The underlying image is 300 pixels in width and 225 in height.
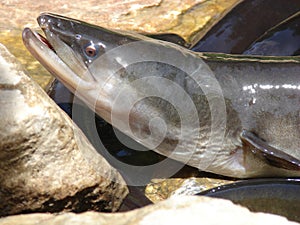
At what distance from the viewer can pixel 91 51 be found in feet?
10.8

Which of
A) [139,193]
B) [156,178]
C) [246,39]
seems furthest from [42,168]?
[246,39]

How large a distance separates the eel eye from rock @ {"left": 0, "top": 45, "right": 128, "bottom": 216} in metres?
0.52

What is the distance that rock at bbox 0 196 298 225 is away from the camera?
197 centimetres

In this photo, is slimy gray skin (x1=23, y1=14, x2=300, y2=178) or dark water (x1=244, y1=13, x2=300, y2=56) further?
dark water (x1=244, y1=13, x2=300, y2=56)

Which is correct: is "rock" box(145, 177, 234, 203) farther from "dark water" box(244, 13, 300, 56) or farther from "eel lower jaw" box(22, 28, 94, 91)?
"dark water" box(244, 13, 300, 56)

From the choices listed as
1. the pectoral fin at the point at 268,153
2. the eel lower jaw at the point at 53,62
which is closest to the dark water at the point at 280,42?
the pectoral fin at the point at 268,153

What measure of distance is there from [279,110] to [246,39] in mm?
1019

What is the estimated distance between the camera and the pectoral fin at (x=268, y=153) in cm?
321

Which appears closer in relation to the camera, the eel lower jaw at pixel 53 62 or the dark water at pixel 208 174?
the dark water at pixel 208 174

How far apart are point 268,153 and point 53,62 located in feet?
3.54

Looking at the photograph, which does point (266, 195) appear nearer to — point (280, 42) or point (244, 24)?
point (280, 42)

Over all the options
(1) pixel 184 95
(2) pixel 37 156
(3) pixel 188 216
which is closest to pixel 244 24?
(1) pixel 184 95

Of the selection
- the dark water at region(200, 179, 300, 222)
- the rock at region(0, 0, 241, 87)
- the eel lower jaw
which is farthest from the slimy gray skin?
the rock at region(0, 0, 241, 87)

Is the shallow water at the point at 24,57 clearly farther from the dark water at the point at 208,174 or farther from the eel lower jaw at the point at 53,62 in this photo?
the eel lower jaw at the point at 53,62
